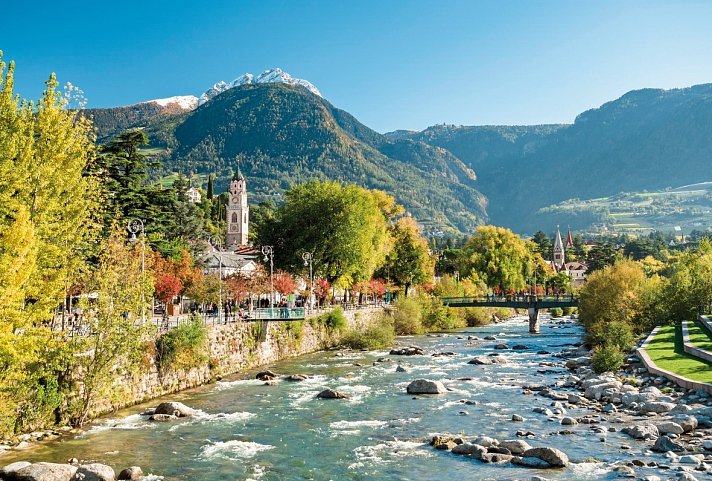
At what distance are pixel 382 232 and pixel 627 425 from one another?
53.3 metres

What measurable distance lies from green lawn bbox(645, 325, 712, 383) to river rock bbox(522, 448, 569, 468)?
36.9 feet

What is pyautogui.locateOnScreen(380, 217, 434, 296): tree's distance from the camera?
9044cm

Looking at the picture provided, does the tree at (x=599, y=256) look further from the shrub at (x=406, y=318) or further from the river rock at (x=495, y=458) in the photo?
the river rock at (x=495, y=458)

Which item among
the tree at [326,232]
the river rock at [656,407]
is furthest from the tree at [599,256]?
the river rock at [656,407]

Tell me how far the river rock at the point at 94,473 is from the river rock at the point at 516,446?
45.0 ft

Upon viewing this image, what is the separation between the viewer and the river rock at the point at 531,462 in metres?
21.7

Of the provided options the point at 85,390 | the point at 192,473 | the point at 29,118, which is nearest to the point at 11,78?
the point at 29,118

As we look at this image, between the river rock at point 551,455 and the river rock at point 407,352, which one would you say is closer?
the river rock at point 551,455

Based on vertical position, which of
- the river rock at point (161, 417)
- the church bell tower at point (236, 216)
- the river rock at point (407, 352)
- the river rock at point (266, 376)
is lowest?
the river rock at point (407, 352)

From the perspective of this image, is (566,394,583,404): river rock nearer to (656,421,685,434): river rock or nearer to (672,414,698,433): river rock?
(672,414,698,433): river rock

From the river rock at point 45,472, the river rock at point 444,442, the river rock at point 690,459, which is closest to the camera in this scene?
the river rock at point 45,472

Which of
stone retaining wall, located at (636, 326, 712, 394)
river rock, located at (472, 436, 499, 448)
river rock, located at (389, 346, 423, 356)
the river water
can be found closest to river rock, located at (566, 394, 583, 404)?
the river water

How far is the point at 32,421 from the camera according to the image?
84.0 feet

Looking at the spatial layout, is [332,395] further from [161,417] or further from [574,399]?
[574,399]
